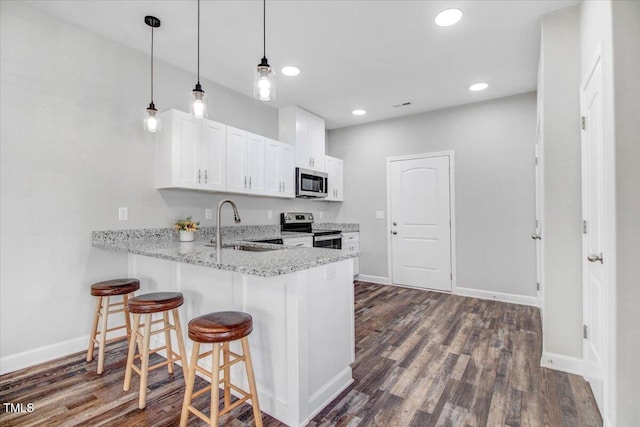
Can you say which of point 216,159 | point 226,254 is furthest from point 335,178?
point 226,254

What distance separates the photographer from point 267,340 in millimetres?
1743

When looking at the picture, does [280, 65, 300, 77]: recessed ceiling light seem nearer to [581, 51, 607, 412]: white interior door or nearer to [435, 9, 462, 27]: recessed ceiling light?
[435, 9, 462, 27]: recessed ceiling light

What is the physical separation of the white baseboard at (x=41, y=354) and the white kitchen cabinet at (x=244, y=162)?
183 centimetres

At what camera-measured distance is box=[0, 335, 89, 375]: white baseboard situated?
7.07 ft

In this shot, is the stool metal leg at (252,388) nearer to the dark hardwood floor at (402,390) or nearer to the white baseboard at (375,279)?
the dark hardwood floor at (402,390)

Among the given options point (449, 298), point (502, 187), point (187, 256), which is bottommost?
point (449, 298)

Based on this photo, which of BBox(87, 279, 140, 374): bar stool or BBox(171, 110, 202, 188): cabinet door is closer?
BBox(87, 279, 140, 374): bar stool

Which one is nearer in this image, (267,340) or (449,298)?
(267,340)

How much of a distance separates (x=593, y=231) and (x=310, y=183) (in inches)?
127

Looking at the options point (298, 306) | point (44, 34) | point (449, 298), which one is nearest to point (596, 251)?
point (298, 306)

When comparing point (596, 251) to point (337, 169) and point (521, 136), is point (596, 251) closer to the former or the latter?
point (521, 136)

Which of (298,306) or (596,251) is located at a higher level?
(596,251)

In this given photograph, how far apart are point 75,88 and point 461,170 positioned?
14.3 ft

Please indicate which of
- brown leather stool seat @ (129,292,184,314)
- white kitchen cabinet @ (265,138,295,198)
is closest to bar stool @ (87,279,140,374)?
brown leather stool seat @ (129,292,184,314)
